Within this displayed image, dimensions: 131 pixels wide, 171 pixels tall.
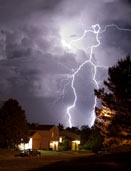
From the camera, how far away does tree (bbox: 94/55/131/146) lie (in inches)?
1372

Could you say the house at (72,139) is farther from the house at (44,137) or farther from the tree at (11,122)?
the tree at (11,122)

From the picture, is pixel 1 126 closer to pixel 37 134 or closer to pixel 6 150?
pixel 6 150

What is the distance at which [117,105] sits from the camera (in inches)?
1425

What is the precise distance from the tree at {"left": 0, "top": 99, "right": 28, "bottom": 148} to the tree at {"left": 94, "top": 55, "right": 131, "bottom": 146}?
20.4 m

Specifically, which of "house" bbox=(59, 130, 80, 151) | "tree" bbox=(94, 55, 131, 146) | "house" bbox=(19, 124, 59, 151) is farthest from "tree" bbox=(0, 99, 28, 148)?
"house" bbox=(59, 130, 80, 151)

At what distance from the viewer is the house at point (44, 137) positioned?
73.9 metres

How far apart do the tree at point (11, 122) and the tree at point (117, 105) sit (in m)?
20.4

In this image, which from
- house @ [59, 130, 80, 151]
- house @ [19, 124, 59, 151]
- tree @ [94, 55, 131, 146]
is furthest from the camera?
house @ [59, 130, 80, 151]

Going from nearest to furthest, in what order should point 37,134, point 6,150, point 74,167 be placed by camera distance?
1. point 74,167
2. point 6,150
3. point 37,134

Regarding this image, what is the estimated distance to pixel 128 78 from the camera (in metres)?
35.8

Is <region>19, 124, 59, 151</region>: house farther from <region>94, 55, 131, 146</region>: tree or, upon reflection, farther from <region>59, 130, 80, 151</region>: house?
<region>94, 55, 131, 146</region>: tree

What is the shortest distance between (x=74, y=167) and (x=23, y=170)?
7.83 meters

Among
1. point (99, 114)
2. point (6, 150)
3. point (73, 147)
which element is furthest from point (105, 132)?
point (73, 147)

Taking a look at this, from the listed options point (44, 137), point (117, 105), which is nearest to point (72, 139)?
point (44, 137)
